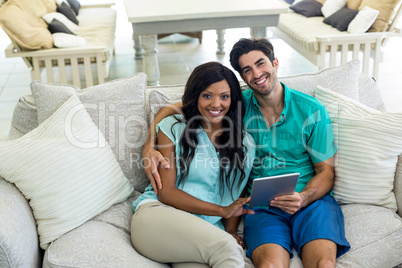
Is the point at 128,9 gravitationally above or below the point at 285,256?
above

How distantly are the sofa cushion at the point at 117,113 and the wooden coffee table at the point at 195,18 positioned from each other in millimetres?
1515

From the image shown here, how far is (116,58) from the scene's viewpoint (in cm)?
525

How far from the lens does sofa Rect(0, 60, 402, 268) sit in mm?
1660

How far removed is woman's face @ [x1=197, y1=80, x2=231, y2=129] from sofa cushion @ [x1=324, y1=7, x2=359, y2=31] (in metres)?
2.58

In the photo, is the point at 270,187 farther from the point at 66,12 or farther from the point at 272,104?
the point at 66,12

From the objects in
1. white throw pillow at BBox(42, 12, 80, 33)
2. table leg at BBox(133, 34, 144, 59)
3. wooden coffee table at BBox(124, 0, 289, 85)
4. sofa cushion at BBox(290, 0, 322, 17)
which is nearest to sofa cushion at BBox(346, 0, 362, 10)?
sofa cushion at BBox(290, 0, 322, 17)

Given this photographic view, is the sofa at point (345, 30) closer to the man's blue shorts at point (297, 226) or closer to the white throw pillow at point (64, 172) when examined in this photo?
the man's blue shorts at point (297, 226)

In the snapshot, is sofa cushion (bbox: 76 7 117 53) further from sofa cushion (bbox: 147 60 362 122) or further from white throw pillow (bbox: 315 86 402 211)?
white throw pillow (bbox: 315 86 402 211)

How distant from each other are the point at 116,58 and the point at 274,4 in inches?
84.1

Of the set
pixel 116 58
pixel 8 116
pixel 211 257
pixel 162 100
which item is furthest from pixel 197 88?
pixel 116 58

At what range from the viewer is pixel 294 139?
1.93 metres

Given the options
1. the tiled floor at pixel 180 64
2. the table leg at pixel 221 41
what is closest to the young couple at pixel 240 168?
the tiled floor at pixel 180 64

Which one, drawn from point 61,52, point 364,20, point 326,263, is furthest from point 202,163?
point 364,20

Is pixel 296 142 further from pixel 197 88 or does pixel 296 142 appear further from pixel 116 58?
pixel 116 58
